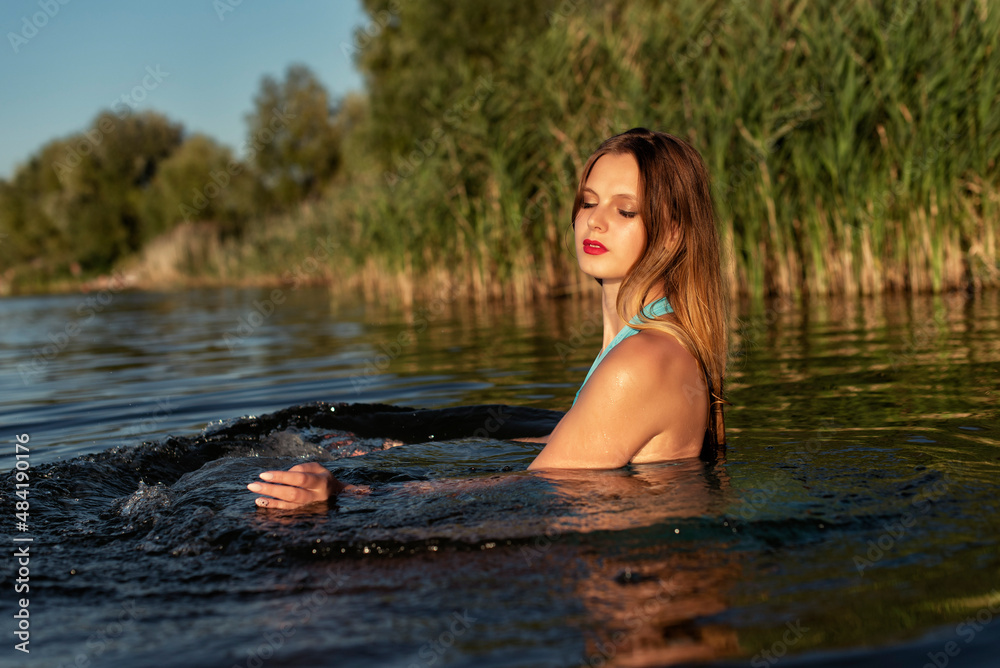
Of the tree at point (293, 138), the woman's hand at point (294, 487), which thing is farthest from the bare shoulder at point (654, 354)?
the tree at point (293, 138)

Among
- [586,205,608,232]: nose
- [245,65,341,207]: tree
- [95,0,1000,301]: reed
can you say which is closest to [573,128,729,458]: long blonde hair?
[586,205,608,232]: nose

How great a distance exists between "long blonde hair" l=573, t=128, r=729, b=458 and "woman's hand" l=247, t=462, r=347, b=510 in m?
1.19

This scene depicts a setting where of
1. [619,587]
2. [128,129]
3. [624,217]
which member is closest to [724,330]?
[624,217]

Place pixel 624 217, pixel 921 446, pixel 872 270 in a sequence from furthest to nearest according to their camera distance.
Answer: pixel 872 270 → pixel 921 446 → pixel 624 217

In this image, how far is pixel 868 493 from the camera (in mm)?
2688

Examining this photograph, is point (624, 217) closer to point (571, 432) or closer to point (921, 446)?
point (571, 432)

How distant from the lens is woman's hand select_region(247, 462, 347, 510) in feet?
8.93

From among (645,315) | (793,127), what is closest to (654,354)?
(645,315)

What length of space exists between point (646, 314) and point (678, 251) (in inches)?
10.0

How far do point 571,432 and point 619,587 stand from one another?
775 millimetres

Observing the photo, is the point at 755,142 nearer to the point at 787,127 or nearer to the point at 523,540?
the point at 787,127

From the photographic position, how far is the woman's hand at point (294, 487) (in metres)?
2.72

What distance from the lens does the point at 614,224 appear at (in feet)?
9.55

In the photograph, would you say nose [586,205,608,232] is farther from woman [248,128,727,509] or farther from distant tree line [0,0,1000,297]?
distant tree line [0,0,1000,297]
